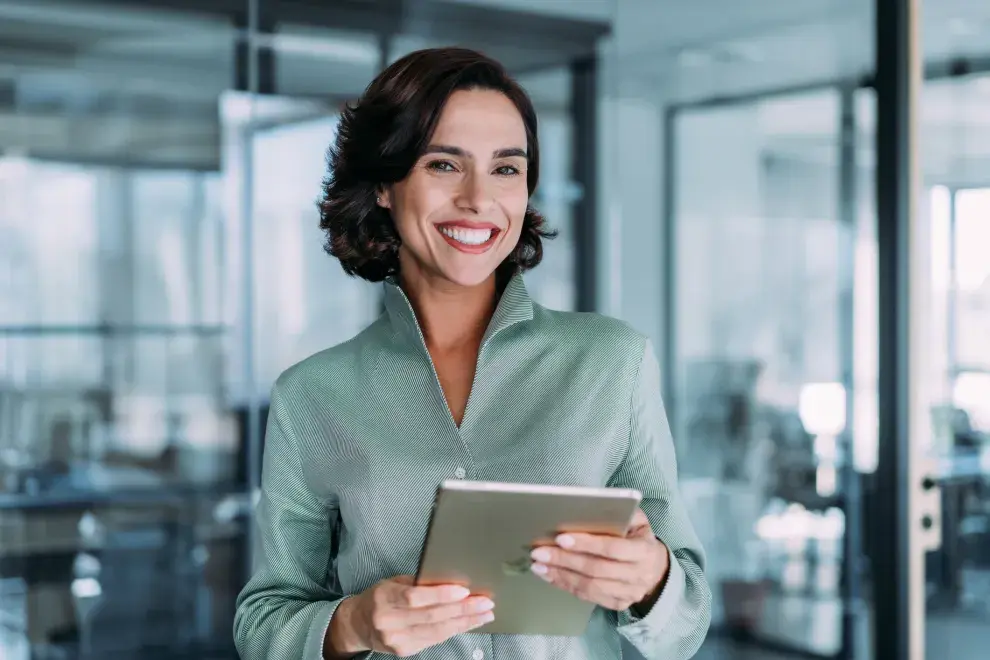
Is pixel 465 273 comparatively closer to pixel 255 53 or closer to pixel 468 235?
pixel 468 235

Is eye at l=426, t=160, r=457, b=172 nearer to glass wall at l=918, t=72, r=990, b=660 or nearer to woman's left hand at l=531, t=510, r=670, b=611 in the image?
woman's left hand at l=531, t=510, r=670, b=611

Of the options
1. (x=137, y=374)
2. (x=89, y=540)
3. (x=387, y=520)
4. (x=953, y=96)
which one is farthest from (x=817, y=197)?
(x=387, y=520)

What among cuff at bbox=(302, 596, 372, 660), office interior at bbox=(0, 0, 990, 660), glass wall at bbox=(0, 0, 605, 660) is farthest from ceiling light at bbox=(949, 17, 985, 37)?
cuff at bbox=(302, 596, 372, 660)

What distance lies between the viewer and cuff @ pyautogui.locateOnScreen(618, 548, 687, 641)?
130 centimetres

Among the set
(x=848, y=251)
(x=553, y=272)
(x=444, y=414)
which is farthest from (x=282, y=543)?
(x=848, y=251)

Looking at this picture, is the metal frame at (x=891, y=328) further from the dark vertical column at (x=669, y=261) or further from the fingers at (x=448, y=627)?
the fingers at (x=448, y=627)

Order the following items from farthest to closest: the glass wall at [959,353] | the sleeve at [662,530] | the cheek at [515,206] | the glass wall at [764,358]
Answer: the glass wall at [764,358]
the glass wall at [959,353]
the cheek at [515,206]
the sleeve at [662,530]

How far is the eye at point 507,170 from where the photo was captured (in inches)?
57.2

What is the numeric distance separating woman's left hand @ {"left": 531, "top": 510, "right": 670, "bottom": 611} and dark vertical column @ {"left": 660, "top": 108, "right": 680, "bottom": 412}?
2595mm

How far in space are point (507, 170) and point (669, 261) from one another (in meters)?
2.44

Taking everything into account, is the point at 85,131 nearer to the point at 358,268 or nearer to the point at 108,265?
the point at 108,265

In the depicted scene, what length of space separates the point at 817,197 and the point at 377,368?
2.62 m

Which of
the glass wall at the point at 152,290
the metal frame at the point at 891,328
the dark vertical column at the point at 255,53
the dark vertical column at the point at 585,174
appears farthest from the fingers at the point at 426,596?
the metal frame at the point at 891,328

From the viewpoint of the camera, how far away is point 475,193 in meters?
1.41
